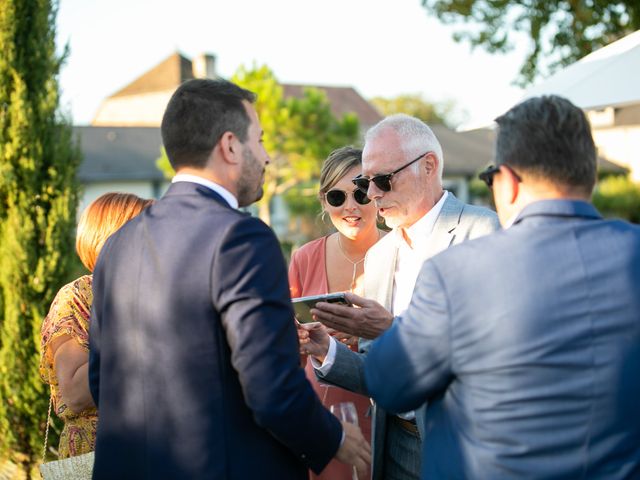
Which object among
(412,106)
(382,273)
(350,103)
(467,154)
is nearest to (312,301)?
(382,273)

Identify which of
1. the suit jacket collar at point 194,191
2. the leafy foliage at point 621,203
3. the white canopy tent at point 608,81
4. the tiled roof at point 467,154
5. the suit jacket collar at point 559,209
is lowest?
the leafy foliage at point 621,203

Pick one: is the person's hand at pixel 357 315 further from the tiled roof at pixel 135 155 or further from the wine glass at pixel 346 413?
the tiled roof at pixel 135 155

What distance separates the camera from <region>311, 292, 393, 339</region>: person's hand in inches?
118

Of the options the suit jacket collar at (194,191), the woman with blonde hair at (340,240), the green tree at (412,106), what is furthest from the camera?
the green tree at (412,106)

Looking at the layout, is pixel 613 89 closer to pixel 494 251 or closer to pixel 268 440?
pixel 494 251

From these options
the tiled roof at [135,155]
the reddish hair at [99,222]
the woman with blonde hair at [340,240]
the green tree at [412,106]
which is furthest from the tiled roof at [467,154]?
the reddish hair at [99,222]

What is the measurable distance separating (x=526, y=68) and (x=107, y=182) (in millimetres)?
30317

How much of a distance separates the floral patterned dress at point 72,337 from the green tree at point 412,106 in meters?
80.7

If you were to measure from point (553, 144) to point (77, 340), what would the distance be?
2.43 m

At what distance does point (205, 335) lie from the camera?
7.04ft

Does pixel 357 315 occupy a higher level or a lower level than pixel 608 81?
lower

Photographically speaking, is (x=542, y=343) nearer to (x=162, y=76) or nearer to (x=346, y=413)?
(x=346, y=413)

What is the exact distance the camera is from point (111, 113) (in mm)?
65812

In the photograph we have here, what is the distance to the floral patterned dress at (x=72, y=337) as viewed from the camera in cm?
337
